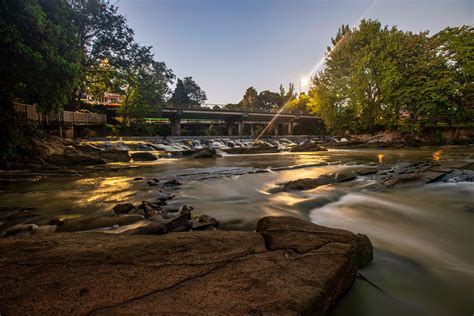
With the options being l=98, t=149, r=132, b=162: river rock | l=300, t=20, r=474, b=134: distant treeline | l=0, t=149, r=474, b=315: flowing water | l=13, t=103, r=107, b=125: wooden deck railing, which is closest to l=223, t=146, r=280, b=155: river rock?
l=98, t=149, r=132, b=162: river rock

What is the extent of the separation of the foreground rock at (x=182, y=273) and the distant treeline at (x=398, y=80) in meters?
32.1

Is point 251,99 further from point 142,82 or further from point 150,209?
point 150,209

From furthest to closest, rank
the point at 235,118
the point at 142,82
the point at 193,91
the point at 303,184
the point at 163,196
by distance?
the point at 193,91, the point at 235,118, the point at 142,82, the point at 303,184, the point at 163,196

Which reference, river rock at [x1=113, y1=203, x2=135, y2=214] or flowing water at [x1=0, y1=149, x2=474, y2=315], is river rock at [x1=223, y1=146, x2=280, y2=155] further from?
river rock at [x1=113, y1=203, x2=135, y2=214]

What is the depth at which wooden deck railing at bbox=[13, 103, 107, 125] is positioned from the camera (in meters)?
13.0

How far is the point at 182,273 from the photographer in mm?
1619

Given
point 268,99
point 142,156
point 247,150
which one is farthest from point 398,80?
point 268,99

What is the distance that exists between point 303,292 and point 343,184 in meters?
5.79

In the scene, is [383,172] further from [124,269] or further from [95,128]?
[95,128]

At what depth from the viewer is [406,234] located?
3.24m

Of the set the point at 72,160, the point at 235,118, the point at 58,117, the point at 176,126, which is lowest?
the point at 72,160

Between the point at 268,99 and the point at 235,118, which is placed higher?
the point at 268,99

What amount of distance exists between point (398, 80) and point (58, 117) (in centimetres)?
3547

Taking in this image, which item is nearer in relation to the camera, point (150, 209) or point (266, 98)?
point (150, 209)
